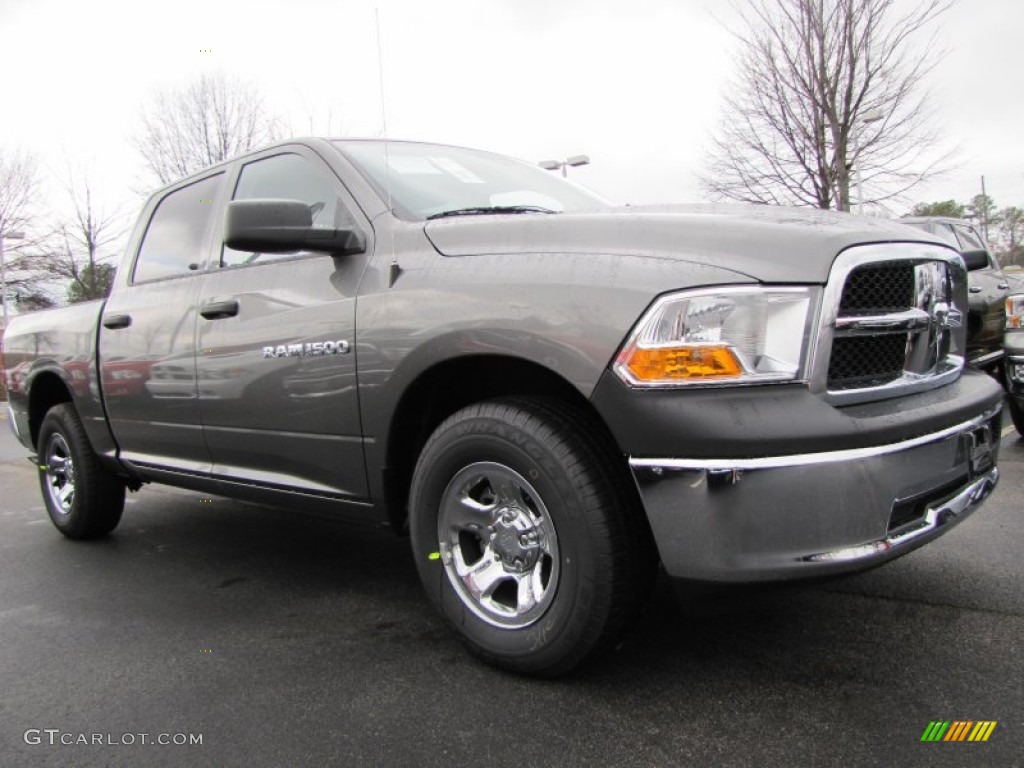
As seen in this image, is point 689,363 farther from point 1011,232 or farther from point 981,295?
point 1011,232

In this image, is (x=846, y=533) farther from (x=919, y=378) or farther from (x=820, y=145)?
(x=820, y=145)

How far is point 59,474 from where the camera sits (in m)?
4.81

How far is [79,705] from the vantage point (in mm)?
2471

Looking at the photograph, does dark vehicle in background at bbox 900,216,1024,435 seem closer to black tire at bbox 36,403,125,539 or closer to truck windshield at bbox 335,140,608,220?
truck windshield at bbox 335,140,608,220

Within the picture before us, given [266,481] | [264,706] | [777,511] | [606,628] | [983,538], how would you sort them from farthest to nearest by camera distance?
1. [983,538]
2. [266,481]
3. [264,706]
4. [606,628]
5. [777,511]

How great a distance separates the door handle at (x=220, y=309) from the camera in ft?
10.7

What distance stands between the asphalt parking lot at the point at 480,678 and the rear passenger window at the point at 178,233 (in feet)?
4.99

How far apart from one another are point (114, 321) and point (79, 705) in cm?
213

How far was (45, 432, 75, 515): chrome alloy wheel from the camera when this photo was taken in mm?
4645

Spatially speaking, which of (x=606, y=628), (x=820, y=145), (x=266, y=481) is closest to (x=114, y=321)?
(x=266, y=481)

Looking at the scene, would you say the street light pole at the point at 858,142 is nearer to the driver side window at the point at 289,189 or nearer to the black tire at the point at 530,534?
the driver side window at the point at 289,189

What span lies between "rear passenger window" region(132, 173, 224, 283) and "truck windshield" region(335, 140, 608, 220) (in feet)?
3.12

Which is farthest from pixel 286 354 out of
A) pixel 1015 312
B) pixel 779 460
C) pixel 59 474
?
pixel 1015 312

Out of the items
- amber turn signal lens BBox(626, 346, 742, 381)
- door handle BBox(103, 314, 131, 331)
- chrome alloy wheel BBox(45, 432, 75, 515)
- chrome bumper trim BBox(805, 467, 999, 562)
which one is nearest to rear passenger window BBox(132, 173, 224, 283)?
door handle BBox(103, 314, 131, 331)
